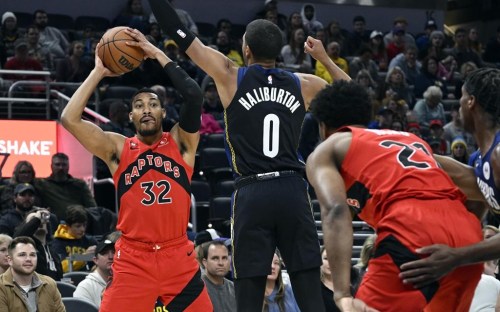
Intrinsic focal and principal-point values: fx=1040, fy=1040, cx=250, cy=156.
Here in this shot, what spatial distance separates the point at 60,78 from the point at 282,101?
9712mm

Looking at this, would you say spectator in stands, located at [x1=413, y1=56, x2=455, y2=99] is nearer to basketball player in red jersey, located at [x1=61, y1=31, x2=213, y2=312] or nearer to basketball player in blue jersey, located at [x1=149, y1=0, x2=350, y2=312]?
basketball player in red jersey, located at [x1=61, y1=31, x2=213, y2=312]

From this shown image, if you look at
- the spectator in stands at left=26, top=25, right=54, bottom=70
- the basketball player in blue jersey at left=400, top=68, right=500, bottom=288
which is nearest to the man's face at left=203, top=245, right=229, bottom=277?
the basketball player in blue jersey at left=400, top=68, right=500, bottom=288

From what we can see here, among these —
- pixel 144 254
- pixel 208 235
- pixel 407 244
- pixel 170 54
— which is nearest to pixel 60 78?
pixel 170 54

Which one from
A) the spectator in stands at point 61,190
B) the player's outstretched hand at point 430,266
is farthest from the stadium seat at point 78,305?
the player's outstretched hand at point 430,266

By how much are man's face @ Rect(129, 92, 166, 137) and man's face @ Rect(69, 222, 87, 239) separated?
4.13 meters

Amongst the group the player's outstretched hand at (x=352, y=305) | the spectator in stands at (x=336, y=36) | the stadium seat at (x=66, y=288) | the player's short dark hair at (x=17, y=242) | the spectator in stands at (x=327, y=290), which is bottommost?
the stadium seat at (x=66, y=288)

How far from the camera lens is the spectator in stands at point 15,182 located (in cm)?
1232

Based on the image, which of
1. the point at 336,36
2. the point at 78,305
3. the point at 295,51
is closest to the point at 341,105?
the point at 78,305

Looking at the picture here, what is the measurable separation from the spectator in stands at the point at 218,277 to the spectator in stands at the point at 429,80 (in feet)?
33.0

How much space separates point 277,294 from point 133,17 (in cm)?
978

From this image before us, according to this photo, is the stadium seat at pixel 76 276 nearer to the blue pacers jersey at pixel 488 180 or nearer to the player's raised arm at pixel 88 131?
the player's raised arm at pixel 88 131

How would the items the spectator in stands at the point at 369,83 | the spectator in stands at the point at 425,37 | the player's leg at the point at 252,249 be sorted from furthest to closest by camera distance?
the spectator in stands at the point at 425,37 → the spectator in stands at the point at 369,83 → the player's leg at the point at 252,249

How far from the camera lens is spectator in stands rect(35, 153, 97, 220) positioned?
12.8 meters

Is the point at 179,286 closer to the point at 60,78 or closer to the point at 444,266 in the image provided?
the point at 444,266
